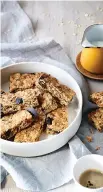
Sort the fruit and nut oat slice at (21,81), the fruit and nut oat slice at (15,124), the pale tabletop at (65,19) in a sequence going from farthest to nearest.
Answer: the pale tabletop at (65,19) → the fruit and nut oat slice at (21,81) → the fruit and nut oat slice at (15,124)

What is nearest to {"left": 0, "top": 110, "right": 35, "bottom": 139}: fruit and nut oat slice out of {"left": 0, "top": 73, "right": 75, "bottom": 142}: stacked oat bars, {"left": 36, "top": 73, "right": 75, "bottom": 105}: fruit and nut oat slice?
{"left": 0, "top": 73, "right": 75, "bottom": 142}: stacked oat bars

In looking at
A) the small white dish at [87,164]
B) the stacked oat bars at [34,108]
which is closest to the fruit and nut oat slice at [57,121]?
the stacked oat bars at [34,108]

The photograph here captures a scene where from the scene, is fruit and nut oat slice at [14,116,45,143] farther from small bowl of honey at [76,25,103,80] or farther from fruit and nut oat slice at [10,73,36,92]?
small bowl of honey at [76,25,103,80]

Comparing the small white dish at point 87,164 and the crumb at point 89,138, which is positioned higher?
the small white dish at point 87,164

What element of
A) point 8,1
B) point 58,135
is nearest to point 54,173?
point 58,135

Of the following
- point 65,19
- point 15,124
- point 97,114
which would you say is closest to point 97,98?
point 97,114

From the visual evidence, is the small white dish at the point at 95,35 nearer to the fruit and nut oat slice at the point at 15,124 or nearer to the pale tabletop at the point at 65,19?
the pale tabletop at the point at 65,19
